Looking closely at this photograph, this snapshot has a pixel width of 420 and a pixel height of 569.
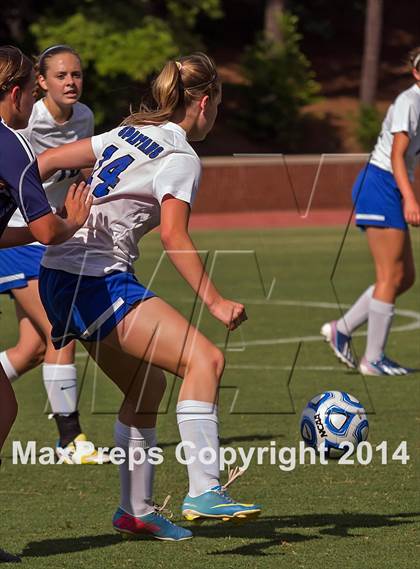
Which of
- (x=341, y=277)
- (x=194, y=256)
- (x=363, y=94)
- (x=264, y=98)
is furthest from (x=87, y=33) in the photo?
(x=194, y=256)

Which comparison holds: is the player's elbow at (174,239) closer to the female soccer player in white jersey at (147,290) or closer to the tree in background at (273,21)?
the female soccer player in white jersey at (147,290)

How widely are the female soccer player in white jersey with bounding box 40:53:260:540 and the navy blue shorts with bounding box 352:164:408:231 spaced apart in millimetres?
4448

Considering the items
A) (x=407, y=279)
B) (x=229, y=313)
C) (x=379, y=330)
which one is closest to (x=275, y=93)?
(x=407, y=279)

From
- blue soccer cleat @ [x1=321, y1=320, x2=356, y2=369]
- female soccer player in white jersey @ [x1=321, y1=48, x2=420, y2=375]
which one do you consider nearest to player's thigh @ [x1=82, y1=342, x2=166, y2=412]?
female soccer player in white jersey @ [x1=321, y1=48, x2=420, y2=375]

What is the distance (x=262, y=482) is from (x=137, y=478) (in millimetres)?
1281

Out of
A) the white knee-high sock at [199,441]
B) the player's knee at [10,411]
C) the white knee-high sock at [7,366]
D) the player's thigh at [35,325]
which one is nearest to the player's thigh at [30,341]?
the player's thigh at [35,325]

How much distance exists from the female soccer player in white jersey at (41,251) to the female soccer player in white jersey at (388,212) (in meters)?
2.68

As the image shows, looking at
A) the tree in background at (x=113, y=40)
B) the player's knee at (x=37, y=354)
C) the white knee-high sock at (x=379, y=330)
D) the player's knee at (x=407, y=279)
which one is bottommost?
the tree in background at (x=113, y=40)

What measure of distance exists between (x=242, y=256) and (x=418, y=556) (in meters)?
16.4

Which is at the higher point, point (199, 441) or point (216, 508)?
point (199, 441)

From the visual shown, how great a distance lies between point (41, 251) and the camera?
8.12m

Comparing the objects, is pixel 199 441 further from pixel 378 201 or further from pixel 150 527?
pixel 378 201

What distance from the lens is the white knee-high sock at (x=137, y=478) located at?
5988 millimetres

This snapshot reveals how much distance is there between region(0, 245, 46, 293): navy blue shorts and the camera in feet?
26.2
